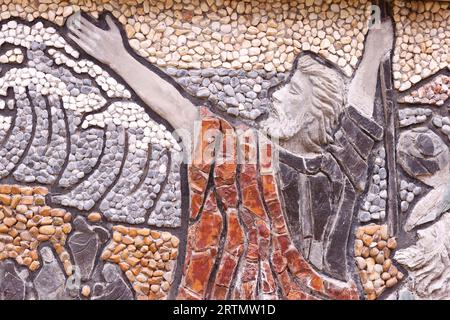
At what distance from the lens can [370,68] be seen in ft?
11.6

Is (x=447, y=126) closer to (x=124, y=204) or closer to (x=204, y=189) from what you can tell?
(x=204, y=189)

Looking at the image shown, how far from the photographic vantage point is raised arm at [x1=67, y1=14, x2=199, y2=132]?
3.37 meters

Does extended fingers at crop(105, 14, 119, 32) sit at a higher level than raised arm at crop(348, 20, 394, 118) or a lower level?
higher

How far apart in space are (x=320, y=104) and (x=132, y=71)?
0.87 metres


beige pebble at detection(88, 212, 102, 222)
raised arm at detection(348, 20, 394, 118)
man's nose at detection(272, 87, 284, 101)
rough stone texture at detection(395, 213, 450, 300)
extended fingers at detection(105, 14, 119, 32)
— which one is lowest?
rough stone texture at detection(395, 213, 450, 300)

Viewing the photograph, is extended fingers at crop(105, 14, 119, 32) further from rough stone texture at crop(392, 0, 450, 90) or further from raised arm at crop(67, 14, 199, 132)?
rough stone texture at crop(392, 0, 450, 90)

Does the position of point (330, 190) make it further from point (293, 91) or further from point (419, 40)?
point (419, 40)

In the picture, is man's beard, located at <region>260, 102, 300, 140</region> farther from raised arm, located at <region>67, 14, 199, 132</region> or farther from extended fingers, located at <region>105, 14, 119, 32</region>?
extended fingers, located at <region>105, 14, 119, 32</region>

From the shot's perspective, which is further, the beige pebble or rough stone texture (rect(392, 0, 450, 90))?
rough stone texture (rect(392, 0, 450, 90))

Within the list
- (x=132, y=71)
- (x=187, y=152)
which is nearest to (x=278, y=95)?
(x=187, y=152)

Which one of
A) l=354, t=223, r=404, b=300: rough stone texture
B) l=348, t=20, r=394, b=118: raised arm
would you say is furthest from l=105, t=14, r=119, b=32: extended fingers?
l=354, t=223, r=404, b=300: rough stone texture

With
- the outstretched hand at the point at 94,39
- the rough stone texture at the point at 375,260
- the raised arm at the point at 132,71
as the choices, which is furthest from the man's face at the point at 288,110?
the outstretched hand at the point at 94,39

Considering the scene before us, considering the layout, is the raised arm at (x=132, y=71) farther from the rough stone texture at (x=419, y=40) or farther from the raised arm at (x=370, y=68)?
the rough stone texture at (x=419, y=40)

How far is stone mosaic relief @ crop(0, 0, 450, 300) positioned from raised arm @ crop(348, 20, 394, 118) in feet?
0.04
